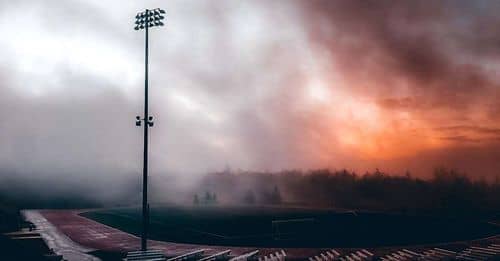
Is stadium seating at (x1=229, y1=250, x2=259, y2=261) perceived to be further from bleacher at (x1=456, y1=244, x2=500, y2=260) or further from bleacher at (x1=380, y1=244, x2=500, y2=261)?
bleacher at (x1=456, y1=244, x2=500, y2=260)

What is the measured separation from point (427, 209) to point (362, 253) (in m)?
61.4

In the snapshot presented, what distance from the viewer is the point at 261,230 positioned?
49.9 meters

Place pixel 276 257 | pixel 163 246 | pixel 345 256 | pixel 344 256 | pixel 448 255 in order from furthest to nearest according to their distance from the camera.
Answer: pixel 163 246 → pixel 344 256 → pixel 345 256 → pixel 276 257 → pixel 448 255

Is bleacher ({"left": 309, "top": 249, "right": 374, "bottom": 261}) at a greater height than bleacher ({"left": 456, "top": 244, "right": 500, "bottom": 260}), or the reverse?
bleacher ({"left": 456, "top": 244, "right": 500, "bottom": 260})

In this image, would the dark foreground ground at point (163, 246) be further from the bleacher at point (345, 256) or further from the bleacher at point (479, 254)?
the bleacher at point (479, 254)

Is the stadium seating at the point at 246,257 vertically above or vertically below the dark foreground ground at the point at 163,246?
above

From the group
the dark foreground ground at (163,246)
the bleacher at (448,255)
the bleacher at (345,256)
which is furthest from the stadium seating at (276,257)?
the bleacher at (448,255)

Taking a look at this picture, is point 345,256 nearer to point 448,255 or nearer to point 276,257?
point 276,257

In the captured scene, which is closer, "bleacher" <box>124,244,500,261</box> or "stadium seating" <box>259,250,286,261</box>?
"bleacher" <box>124,244,500,261</box>

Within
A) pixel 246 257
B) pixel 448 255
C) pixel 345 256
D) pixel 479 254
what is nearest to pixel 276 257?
pixel 246 257

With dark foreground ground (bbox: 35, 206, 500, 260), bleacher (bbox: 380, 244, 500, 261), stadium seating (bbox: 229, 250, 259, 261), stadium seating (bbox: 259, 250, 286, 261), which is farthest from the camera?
dark foreground ground (bbox: 35, 206, 500, 260)

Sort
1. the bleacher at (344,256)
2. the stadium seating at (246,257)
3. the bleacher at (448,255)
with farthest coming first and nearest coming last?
the bleacher at (344,256) < the stadium seating at (246,257) < the bleacher at (448,255)

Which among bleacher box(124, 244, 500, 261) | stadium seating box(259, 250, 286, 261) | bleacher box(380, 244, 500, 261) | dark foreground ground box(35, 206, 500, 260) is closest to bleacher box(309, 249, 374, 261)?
bleacher box(124, 244, 500, 261)

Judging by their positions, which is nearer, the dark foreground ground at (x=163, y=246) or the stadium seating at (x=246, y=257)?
the stadium seating at (x=246, y=257)
